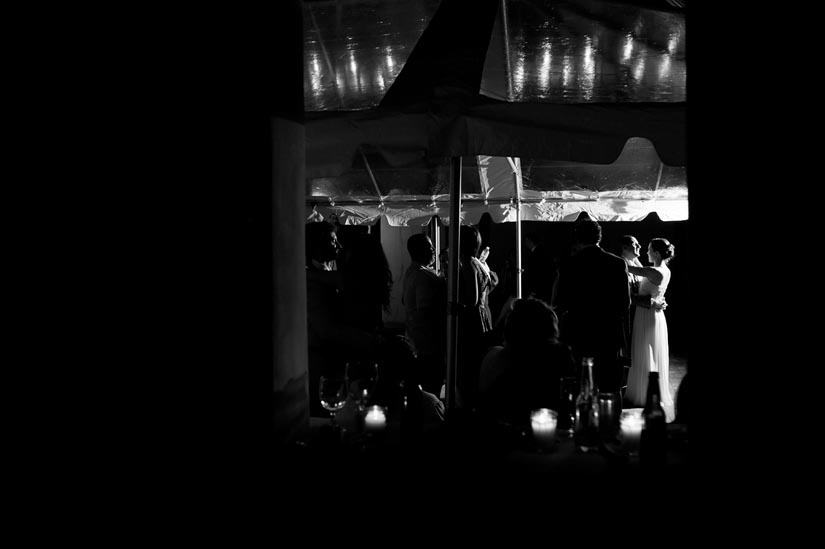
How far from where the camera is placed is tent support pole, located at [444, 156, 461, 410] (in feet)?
12.5

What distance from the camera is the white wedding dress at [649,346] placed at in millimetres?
5641

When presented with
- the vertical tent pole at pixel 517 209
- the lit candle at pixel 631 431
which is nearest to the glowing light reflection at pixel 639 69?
the vertical tent pole at pixel 517 209

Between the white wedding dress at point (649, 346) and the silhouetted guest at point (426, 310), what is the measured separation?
1932 mm

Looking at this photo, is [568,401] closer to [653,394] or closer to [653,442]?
[653,394]

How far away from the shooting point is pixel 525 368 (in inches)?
105

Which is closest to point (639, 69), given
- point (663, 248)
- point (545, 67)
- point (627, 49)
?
point (627, 49)

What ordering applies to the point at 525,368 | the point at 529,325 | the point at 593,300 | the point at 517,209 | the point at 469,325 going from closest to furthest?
the point at 525,368 < the point at 529,325 < the point at 593,300 < the point at 469,325 < the point at 517,209

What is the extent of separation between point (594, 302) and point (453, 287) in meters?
1.17

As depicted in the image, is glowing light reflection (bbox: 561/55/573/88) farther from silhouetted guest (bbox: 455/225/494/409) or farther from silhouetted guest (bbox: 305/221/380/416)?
silhouetted guest (bbox: 305/221/380/416)

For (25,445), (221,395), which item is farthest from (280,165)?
(25,445)

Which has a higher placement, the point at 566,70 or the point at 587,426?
the point at 566,70

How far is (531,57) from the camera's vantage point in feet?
13.8

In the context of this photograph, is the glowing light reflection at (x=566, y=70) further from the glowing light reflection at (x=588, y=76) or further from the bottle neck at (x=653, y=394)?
the bottle neck at (x=653, y=394)

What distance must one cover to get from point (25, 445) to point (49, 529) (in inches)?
9.6
